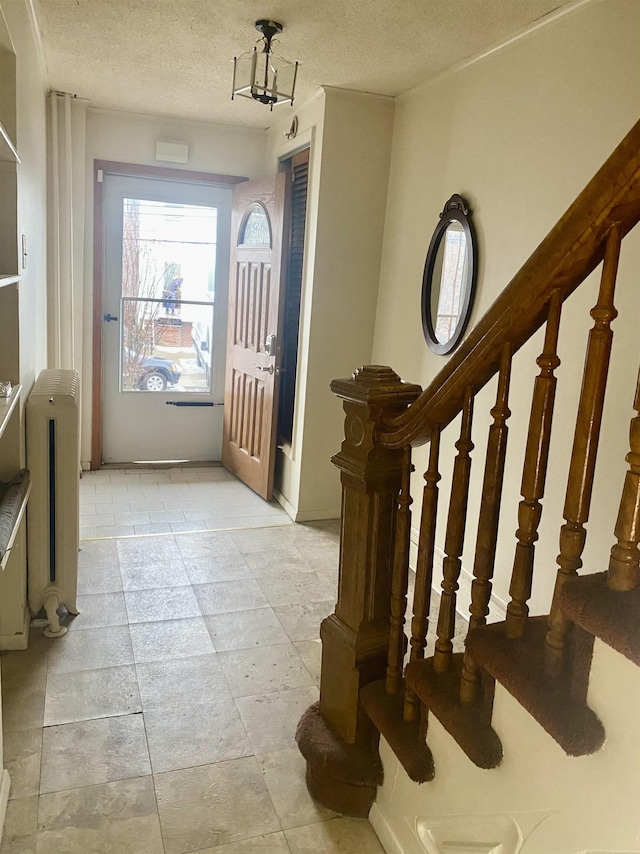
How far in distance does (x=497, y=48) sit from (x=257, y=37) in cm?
101

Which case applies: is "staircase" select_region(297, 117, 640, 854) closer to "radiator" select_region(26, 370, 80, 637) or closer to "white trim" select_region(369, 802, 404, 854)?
"white trim" select_region(369, 802, 404, 854)

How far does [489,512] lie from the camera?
1306mm

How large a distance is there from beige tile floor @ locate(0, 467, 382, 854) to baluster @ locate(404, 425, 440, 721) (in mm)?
451

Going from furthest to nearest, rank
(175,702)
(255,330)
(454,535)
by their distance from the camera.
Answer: (255,330) → (175,702) → (454,535)

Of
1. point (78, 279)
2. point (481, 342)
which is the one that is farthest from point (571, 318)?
point (78, 279)

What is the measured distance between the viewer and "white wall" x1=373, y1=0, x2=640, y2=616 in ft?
7.01

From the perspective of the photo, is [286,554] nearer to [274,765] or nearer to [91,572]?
[91,572]

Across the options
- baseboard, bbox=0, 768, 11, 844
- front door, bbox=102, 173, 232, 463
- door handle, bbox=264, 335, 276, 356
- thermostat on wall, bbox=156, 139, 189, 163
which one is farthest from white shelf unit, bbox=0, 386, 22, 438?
thermostat on wall, bbox=156, 139, 189, 163

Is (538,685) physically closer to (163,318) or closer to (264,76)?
(264,76)

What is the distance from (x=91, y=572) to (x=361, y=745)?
180cm

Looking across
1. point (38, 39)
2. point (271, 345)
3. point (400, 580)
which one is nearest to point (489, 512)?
point (400, 580)

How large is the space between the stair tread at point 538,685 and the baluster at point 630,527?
16 cm

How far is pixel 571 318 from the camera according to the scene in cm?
233

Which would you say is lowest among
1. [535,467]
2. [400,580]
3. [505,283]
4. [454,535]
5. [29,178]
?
[400,580]
